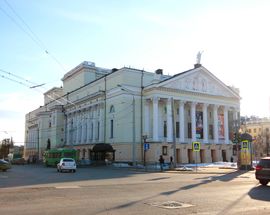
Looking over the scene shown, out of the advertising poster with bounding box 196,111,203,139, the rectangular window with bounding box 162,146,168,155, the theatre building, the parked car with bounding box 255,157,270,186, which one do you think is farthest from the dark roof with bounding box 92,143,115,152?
the parked car with bounding box 255,157,270,186

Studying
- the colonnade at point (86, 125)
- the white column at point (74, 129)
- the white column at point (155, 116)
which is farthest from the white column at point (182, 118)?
the white column at point (74, 129)

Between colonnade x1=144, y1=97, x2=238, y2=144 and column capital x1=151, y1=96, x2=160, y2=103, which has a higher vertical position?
column capital x1=151, y1=96, x2=160, y2=103

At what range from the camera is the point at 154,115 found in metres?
64.0

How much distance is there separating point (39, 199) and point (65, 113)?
79.8m

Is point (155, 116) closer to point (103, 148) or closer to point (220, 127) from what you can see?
point (103, 148)

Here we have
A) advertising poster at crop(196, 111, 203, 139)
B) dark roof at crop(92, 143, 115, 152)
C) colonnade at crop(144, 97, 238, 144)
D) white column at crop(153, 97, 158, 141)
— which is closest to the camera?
dark roof at crop(92, 143, 115, 152)

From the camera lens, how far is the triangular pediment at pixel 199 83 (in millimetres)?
66812

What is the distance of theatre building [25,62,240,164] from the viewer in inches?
2527

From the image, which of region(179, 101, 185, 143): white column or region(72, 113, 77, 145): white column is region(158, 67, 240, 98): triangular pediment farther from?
region(72, 113, 77, 145): white column

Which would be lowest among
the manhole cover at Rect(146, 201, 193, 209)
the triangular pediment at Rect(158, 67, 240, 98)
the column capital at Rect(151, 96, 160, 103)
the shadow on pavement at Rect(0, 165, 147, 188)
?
the shadow on pavement at Rect(0, 165, 147, 188)

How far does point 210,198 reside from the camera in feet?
46.4

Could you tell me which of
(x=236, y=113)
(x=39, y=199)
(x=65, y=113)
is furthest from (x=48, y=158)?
(x=39, y=199)

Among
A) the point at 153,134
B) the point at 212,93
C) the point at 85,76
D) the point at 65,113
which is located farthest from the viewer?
the point at 65,113

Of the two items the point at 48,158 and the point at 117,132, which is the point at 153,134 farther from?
the point at 48,158
